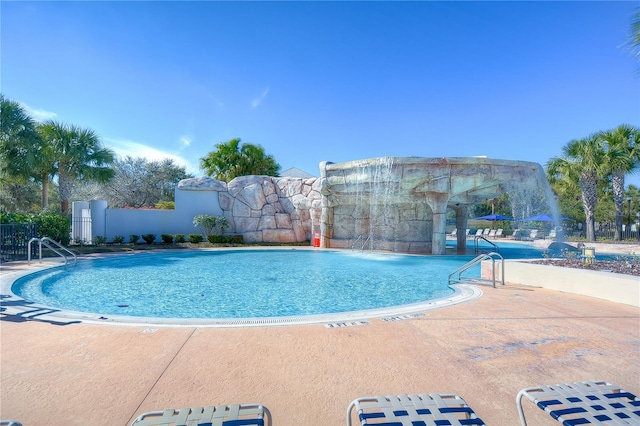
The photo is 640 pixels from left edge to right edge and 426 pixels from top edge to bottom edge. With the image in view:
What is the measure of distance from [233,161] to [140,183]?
38.2 feet

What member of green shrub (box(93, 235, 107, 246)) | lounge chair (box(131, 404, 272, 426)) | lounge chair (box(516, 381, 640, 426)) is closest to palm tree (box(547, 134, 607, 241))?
lounge chair (box(516, 381, 640, 426))

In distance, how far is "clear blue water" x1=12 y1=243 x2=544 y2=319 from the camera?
20.7ft

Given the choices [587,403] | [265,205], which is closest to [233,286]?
[587,403]

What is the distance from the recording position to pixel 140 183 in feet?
101

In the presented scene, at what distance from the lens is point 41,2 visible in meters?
6.68

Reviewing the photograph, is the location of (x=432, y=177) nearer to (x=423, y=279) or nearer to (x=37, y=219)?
(x=423, y=279)

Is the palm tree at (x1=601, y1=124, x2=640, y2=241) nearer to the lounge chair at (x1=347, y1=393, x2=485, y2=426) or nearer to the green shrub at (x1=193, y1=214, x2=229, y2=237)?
the green shrub at (x1=193, y1=214, x2=229, y2=237)

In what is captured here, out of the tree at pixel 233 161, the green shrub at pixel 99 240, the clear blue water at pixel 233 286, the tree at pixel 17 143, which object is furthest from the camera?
the tree at pixel 233 161

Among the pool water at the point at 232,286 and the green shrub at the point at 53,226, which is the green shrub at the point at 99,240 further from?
the pool water at the point at 232,286

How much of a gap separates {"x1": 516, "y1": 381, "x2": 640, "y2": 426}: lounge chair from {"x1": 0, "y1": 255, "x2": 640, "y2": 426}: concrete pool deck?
0.47 m

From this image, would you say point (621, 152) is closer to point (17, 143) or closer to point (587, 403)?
point (587, 403)

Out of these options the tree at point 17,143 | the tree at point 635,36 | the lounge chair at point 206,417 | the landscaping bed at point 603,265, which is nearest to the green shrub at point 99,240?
the tree at point 17,143

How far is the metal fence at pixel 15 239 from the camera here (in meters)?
10.9

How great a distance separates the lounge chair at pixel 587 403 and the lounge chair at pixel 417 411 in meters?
0.43
